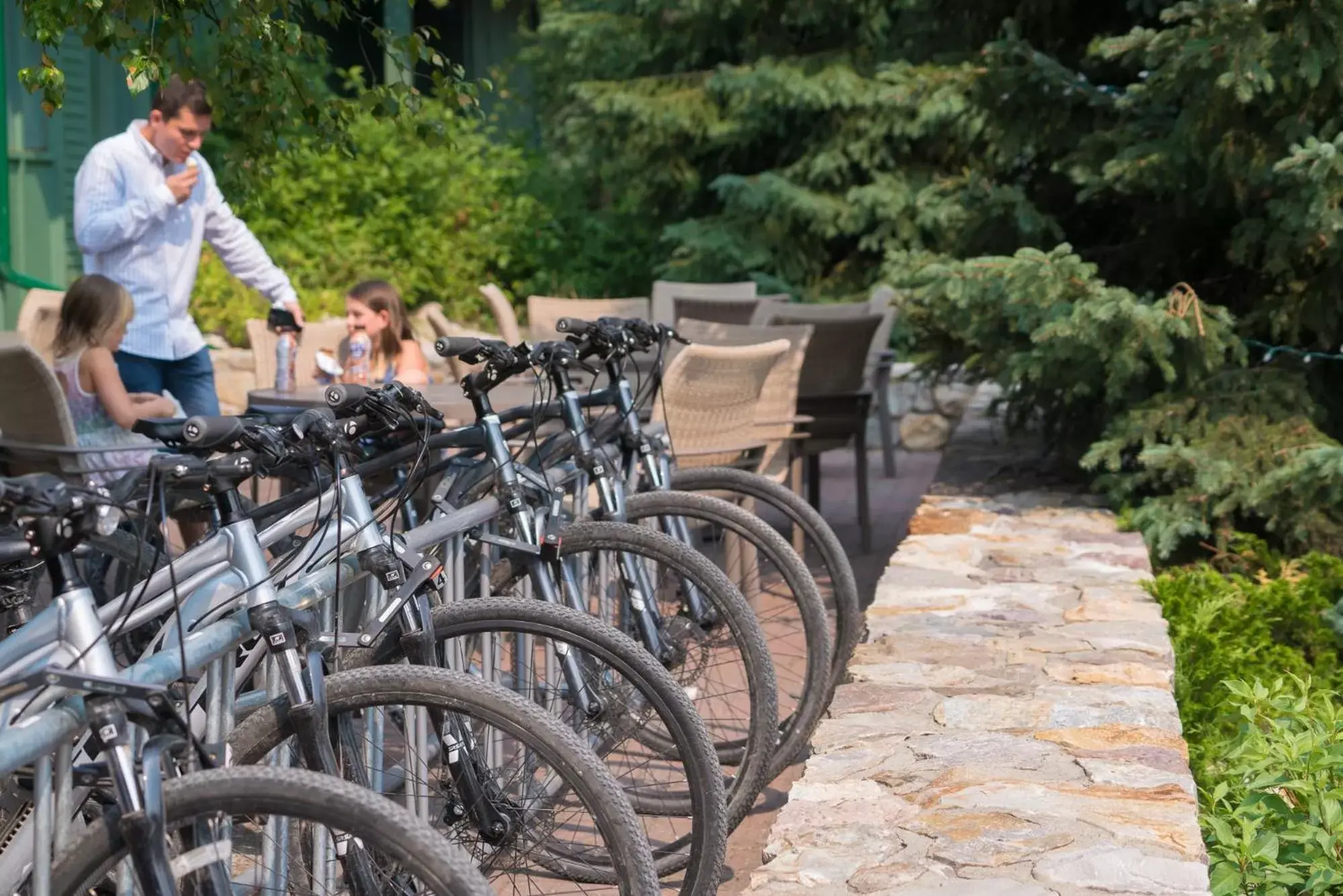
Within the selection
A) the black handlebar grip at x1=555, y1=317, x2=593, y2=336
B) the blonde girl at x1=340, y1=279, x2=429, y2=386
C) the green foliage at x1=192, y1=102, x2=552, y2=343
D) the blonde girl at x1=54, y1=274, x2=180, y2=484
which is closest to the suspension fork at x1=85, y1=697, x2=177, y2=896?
the black handlebar grip at x1=555, y1=317, x2=593, y2=336

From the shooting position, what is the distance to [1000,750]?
154 inches

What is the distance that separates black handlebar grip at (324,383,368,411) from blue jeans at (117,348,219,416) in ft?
10.4

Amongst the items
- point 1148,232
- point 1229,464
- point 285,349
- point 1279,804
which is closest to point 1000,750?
point 1279,804

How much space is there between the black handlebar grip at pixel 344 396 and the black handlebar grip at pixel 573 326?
1.14 metres

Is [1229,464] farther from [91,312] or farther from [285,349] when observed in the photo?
[91,312]

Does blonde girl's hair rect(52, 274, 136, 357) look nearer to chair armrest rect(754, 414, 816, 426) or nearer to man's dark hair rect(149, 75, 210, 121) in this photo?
man's dark hair rect(149, 75, 210, 121)

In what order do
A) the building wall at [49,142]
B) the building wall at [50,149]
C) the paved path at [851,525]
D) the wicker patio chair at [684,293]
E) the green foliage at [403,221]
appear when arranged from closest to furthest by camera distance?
the paved path at [851,525] < the wicker patio chair at [684,293] < the building wall at [49,142] < the building wall at [50,149] < the green foliage at [403,221]

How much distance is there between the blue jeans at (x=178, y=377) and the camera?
6.06m

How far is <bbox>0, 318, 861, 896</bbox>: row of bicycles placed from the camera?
2.07m

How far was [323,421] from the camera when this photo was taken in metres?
2.67

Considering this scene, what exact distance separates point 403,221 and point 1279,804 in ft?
34.7

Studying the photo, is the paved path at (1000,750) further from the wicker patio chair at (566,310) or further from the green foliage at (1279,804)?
the wicker patio chair at (566,310)

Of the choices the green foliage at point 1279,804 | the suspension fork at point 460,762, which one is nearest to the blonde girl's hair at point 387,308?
the green foliage at point 1279,804

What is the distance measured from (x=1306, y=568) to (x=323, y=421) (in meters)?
4.54
